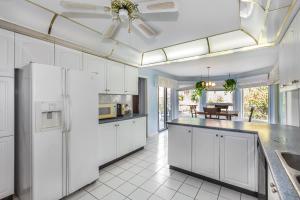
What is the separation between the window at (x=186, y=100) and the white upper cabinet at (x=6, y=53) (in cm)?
649

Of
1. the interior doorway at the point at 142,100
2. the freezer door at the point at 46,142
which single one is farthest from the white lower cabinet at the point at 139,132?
the freezer door at the point at 46,142

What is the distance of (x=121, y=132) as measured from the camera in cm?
325

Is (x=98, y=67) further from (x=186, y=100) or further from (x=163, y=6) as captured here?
(x=186, y=100)

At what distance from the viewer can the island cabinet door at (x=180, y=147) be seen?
258cm

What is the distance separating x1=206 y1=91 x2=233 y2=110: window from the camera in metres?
6.77

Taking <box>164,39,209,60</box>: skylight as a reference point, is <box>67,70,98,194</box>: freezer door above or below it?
below

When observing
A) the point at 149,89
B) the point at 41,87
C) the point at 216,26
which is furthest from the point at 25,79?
the point at 149,89

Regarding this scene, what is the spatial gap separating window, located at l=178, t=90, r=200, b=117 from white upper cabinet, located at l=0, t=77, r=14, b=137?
6.45 m

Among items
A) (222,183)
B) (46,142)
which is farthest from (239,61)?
(46,142)

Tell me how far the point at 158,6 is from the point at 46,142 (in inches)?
82.1

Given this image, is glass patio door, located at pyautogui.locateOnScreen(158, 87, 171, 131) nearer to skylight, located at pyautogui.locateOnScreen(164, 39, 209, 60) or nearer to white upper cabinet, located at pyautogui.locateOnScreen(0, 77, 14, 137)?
skylight, located at pyautogui.locateOnScreen(164, 39, 209, 60)

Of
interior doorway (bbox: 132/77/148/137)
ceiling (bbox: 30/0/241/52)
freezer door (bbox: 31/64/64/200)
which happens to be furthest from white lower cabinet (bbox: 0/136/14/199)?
interior doorway (bbox: 132/77/148/137)

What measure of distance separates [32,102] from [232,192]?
2971 mm

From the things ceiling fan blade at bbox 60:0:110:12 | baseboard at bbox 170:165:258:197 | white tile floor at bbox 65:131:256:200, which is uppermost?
ceiling fan blade at bbox 60:0:110:12
